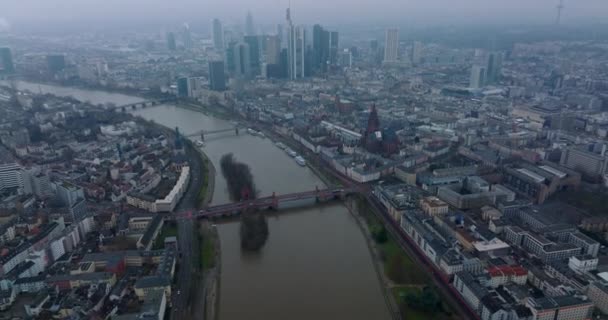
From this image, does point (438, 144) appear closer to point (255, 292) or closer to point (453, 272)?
point (453, 272)

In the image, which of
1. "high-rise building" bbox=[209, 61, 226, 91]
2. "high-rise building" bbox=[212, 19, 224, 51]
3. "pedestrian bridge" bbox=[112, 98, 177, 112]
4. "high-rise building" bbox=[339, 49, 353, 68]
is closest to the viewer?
"pedestrian bridge" bbox=[112, 98, 177, 112]

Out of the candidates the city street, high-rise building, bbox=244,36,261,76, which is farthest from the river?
high-rise building, bbox=244,36,261,76

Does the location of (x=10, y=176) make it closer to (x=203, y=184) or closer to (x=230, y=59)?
(x=203, y=184)

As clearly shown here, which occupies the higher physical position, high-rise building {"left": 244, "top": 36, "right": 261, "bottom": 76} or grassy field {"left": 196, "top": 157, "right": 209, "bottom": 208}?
high-rise building {"left": 244, "top": 36, "right": 261, "bottom": 76}

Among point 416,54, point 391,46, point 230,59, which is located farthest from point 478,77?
point 230,59

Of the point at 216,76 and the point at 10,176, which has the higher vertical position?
the point at 216,76

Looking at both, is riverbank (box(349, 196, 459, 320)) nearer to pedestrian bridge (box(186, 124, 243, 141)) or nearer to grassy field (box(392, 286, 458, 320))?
grassy field (box(392, 286, 458, 320))
